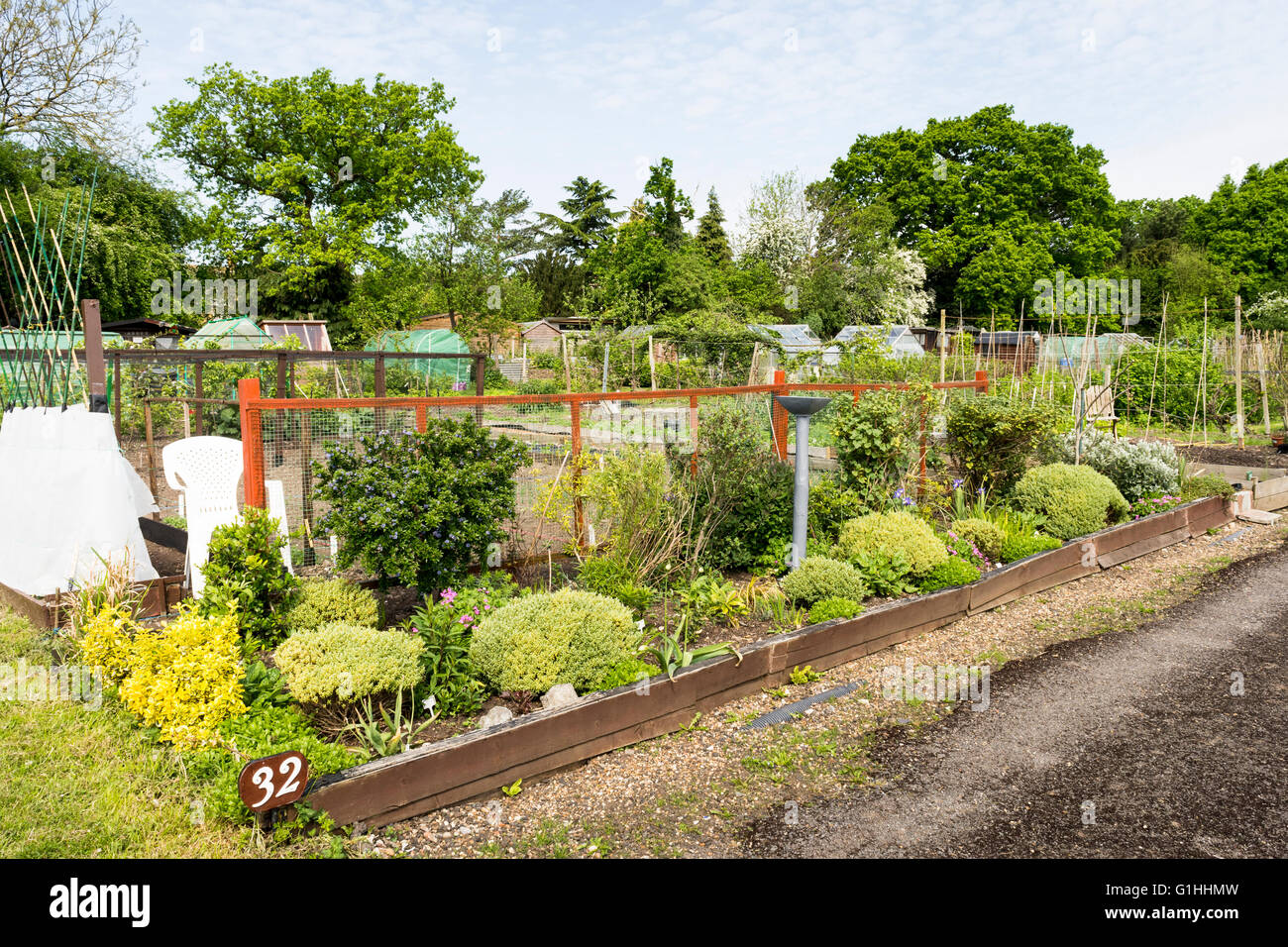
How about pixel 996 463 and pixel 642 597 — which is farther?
pixel 996 463

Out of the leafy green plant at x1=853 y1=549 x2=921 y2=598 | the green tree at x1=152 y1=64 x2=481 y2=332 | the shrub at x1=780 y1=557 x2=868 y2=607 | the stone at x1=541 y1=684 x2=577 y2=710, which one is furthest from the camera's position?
the green tree at x1=152 y1=64 x2=481 y2=332

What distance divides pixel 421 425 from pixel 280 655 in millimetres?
2048

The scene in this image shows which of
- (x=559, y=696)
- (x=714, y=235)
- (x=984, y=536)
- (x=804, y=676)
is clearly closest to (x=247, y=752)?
(x=559, y=696)

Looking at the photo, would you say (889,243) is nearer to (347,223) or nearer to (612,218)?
(612,218)

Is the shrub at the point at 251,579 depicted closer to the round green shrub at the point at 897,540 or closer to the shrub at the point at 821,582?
the shrub at the point at 821,582

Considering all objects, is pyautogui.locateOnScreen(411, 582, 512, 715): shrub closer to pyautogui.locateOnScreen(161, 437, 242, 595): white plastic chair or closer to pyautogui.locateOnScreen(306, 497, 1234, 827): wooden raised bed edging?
pyautogui.locateOnScreen(306, 497, 1234, 827): wooden raised bed edging

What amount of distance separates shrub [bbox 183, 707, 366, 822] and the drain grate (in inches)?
84.9

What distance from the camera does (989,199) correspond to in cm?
4816

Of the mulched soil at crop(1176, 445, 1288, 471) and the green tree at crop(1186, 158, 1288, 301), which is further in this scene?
the green tree at crop(1186, 158, 1288, 301)

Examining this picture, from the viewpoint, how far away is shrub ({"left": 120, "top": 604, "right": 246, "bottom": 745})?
3.56 meters

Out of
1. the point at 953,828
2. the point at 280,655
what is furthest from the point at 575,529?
the point at 953,828

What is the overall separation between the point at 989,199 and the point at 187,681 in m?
52.7

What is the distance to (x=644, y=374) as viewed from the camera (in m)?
24.8

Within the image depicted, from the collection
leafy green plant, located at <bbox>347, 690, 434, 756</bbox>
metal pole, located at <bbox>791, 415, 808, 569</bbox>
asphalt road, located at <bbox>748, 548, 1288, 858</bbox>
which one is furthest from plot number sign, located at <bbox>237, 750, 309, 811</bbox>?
metal pole, located at <bbox>791, 415, 808, 569</bbox>
